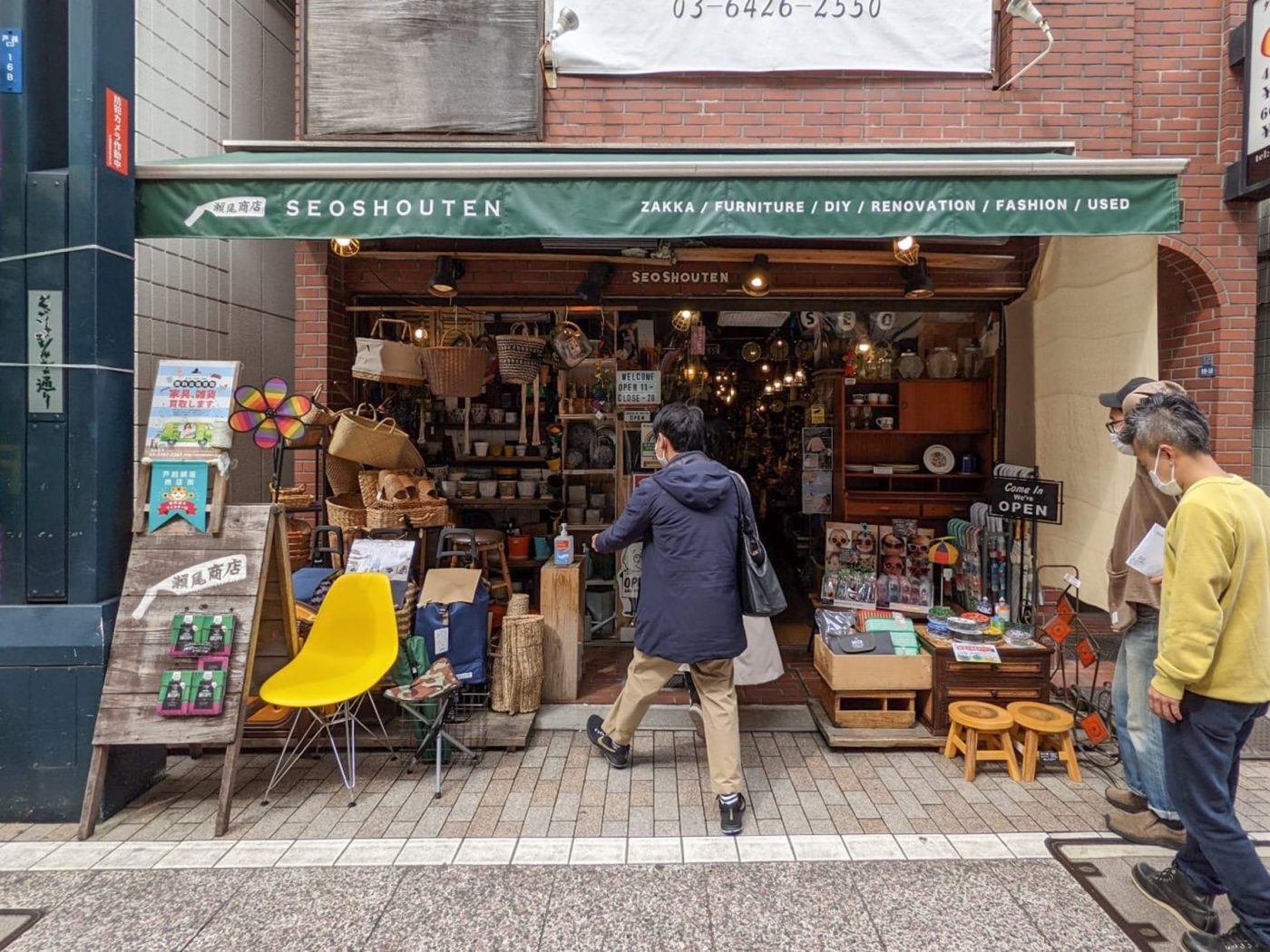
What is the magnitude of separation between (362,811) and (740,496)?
8.76ft

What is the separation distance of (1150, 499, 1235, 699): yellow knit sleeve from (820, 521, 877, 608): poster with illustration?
342cm

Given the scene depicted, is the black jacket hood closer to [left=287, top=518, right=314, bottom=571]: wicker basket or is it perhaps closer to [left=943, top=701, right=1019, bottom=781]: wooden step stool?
[left=943, top=701, right=1019, bottom=781]: wooden step stool

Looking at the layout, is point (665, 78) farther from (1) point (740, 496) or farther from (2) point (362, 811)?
(2) point (362, 811)

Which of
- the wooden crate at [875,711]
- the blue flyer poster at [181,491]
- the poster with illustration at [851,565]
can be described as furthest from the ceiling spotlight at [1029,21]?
the blue flyer poster at [181,491]

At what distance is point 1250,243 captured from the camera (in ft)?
16.8

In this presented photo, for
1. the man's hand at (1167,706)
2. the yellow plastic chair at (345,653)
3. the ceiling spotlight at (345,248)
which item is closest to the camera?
the man's hand at (1167,706)

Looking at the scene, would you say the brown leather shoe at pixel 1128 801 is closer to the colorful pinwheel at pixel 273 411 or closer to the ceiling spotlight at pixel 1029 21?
the ceiling spotlight at pixel 1029 21

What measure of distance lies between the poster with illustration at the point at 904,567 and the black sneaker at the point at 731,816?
337 centimetres

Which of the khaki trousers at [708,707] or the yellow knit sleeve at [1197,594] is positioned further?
the khaki trousers at [708,707]

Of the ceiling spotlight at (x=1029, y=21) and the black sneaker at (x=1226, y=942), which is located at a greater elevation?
the ceiling spotlight at (x=1029, y=21)

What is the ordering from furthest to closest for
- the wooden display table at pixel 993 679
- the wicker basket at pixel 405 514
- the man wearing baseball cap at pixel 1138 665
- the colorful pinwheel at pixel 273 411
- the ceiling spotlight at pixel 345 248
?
1. the ceiling spotlight at pixel 345 248
2. the wicker basket at pixel 405 514
3. the wooden display table at pixel 993 679
4. the colorful pinwheel at pixel 273 411
5. the man wearing baseball cap at pixel 1138 665

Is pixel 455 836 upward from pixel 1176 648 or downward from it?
downward

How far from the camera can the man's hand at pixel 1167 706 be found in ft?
8.66

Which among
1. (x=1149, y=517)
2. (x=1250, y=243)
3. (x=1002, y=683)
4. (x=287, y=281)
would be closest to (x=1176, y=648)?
(x=1149, y=517)
